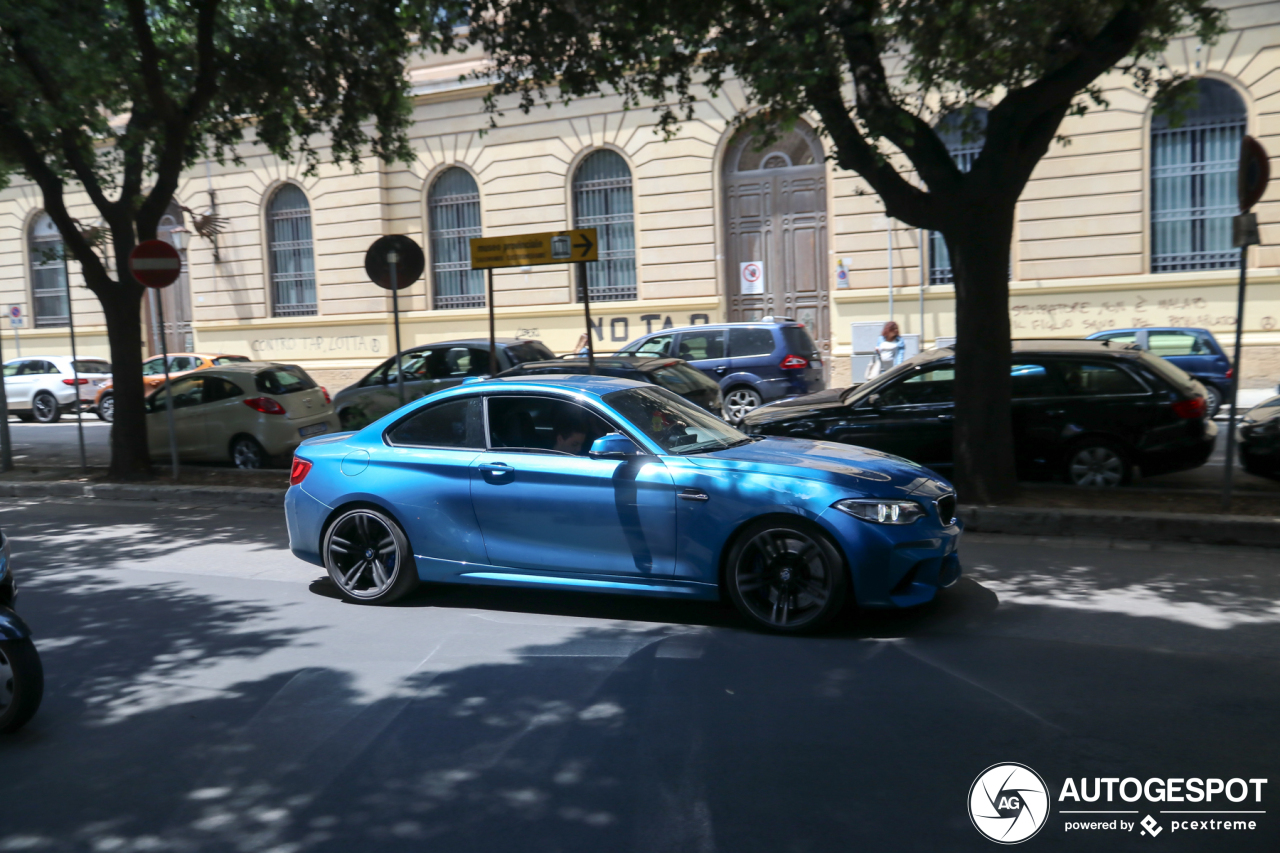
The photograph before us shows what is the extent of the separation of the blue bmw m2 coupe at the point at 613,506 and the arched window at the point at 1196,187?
17.1 meters

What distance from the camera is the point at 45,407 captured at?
Answer: 25.2 metres

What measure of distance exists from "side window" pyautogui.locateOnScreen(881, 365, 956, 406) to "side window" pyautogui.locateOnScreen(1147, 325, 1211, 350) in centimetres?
838

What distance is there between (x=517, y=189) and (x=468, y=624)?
20660 mm

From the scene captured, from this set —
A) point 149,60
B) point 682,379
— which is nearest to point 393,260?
point 149,60

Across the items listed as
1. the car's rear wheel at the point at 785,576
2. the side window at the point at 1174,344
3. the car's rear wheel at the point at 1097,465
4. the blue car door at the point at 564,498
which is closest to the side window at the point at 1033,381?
the car's rear wheel at the point at 1097,465

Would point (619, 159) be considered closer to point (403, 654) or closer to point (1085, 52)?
point (1085, 52)

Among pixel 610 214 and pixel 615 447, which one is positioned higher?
pixel 610 214

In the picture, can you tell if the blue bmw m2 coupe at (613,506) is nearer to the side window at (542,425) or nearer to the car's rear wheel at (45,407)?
the side window at (542,425)

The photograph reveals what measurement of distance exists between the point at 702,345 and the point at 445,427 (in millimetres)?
12204

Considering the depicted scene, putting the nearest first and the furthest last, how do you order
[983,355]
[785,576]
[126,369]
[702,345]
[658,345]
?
[785,576]
[983,355]
[126,369]
[702,345]
[658,345]

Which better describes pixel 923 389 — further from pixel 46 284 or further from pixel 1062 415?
pixel 46 284

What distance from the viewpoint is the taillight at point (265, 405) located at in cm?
1403

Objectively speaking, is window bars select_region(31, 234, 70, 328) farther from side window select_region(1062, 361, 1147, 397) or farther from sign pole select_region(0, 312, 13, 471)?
side window select_region(1062, 361, 1147, 397)

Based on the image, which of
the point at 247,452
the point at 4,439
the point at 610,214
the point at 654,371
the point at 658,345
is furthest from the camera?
the point at 610,214
